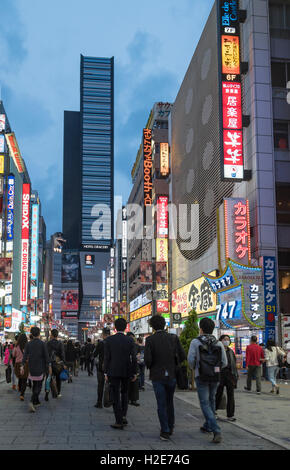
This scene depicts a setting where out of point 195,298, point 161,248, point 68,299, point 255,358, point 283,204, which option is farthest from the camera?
point 68,299

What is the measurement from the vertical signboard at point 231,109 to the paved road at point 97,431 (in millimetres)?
17938

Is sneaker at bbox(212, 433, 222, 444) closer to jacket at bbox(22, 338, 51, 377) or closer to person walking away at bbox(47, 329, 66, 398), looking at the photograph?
jacket at bbox(22, 338, 51, 377)

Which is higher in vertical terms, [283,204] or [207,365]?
[283,204]

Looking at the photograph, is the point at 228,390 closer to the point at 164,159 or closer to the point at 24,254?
the point at 164,159

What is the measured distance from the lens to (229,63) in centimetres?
3067

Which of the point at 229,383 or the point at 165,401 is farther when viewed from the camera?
the point at 229,383

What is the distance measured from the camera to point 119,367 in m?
9.91

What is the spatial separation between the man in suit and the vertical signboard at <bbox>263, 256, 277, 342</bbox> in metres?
18.5

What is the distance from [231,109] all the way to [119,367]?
22.8 m

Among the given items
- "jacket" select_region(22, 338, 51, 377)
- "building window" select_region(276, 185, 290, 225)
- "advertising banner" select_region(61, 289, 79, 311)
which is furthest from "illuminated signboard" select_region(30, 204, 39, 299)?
"jacket" select_region(22, 338, 51, 377)

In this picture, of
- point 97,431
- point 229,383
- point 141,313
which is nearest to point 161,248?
point 141,313

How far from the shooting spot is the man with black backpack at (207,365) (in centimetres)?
889
